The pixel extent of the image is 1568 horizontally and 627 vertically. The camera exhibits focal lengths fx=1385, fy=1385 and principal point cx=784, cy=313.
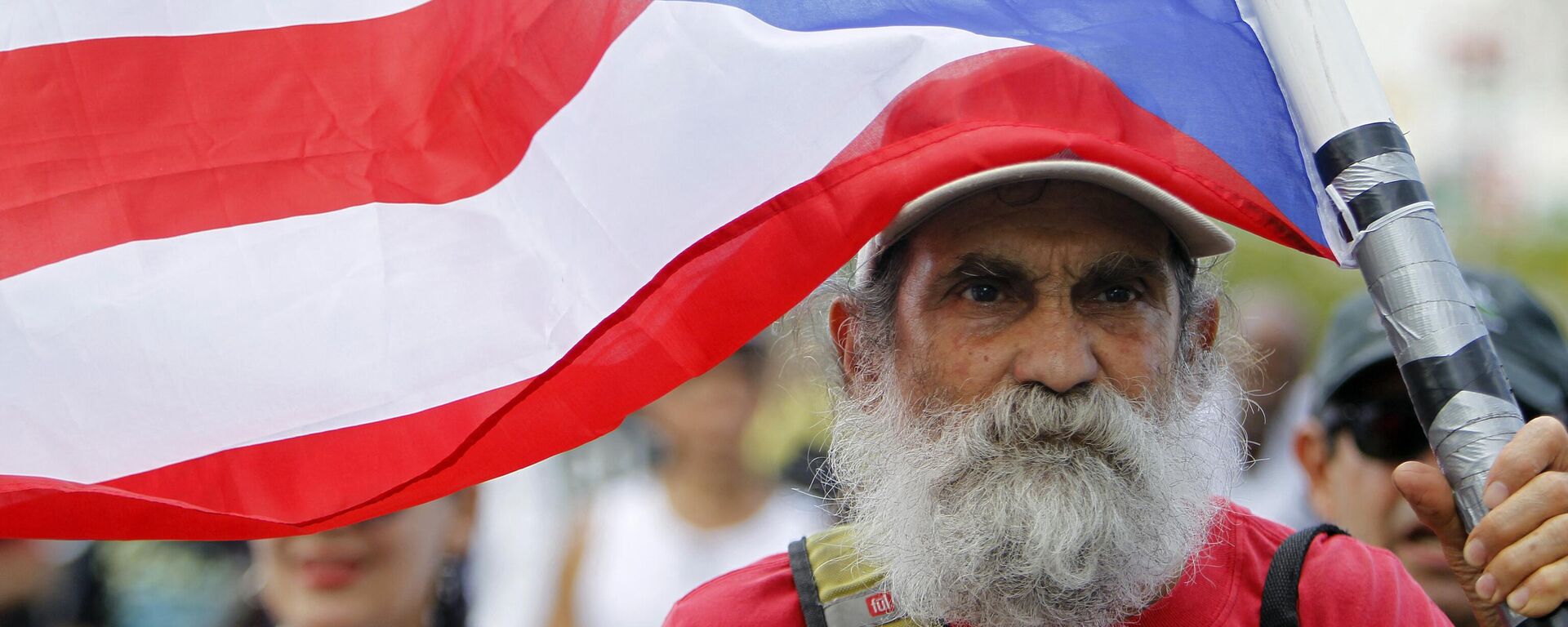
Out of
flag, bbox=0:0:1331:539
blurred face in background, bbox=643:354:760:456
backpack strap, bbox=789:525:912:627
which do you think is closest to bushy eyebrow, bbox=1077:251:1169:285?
flag, bbox=0:0:1331:539

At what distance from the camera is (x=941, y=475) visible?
2201mm

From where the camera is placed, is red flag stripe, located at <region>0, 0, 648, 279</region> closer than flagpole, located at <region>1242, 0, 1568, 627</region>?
No

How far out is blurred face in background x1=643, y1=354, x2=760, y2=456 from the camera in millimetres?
4434

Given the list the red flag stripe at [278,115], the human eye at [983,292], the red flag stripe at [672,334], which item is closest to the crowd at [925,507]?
the human eye at [983,292]

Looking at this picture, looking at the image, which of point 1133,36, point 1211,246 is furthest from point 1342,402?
point 1133,36

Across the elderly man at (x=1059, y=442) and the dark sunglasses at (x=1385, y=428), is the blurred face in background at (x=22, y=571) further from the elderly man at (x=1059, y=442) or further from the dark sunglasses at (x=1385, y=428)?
the dark sunglasses at (x=1385, y=428)

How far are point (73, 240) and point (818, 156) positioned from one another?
105 centimetres

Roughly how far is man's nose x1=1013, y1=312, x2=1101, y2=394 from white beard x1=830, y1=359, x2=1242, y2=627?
0.02 m

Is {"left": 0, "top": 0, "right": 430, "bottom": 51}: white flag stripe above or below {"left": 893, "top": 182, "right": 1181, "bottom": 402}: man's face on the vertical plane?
above

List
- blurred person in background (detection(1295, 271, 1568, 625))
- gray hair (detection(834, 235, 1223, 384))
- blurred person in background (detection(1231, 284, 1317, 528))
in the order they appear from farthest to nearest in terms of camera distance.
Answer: blurred person in background (detection(1231, 284, 1317, 528))
blurred person in background (detection(1295, 271, 1568, 625))
gray hair (detection(834, 235, 1223, 384))

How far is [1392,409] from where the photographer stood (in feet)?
10.8

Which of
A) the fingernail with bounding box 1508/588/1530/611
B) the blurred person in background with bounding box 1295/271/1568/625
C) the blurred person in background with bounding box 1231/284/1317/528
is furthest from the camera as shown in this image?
the blurred person in background with bounding box 1231/284/1317/528

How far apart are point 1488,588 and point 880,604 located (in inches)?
39.3

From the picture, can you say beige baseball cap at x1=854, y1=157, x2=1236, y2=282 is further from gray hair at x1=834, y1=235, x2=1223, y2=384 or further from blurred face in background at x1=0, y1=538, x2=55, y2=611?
blurred face in background at x1=0, y1=538, x2=55, y2=611
